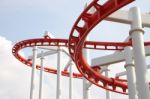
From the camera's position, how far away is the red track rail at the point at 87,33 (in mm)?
11250

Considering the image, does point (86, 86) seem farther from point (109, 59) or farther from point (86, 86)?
point (109, 59)

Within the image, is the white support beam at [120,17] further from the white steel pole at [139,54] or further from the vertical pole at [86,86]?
the vertical pole at [86,86]

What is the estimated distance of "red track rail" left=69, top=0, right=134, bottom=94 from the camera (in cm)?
1125

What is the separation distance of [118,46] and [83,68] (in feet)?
6.94

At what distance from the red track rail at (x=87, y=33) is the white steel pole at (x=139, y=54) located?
862mm

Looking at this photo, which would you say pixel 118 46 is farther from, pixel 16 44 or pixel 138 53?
pixel 16 44

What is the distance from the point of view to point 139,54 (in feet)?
34.0

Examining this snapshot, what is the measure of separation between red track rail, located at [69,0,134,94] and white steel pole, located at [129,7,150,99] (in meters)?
0.86

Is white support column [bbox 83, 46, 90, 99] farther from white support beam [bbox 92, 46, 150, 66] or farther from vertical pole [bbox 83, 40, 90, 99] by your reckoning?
white support beam [bbox 92, 46, 150, 66]

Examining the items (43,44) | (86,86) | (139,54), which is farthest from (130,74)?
(43,44)

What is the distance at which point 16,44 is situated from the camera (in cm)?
2116

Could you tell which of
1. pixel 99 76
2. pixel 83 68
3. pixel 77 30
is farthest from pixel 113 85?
pixel 77 30

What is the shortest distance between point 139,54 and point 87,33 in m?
2.69

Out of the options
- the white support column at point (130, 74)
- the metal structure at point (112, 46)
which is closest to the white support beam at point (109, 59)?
the metal structure at point (112, 46)
